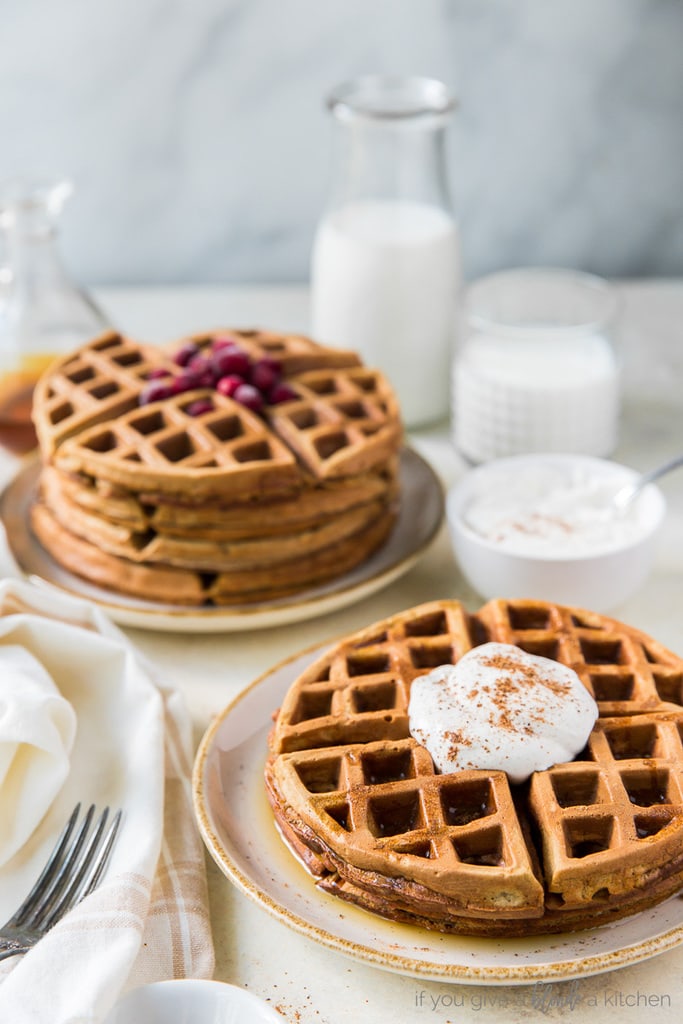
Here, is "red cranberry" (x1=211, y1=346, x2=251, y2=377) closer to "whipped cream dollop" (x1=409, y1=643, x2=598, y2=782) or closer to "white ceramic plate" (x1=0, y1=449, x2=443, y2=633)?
"white ceramic plate" (x1=0, y1=449, x2=443, y2=633)

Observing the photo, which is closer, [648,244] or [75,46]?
[75,46]

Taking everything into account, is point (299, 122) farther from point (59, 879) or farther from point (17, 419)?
point (59, 879)

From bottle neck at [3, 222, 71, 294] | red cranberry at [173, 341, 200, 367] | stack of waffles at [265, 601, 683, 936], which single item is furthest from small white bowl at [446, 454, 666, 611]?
bottle neck at [3, 222, 71, 294]

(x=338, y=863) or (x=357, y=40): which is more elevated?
(x=357, y=40)

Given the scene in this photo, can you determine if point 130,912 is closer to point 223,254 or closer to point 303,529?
point 303,529

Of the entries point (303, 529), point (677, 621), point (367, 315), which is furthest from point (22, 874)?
point (367, 315)

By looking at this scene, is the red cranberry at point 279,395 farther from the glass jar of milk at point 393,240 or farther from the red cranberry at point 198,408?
the glass jar of milk at point 393,240

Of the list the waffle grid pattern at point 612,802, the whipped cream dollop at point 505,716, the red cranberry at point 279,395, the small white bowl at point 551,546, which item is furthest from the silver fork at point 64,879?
the red cranberry at point 279,395
